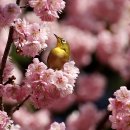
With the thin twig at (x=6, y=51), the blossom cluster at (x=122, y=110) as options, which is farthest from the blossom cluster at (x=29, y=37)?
the blossom cluster at (x=122, y=110)

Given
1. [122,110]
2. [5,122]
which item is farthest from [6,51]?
[122,110]

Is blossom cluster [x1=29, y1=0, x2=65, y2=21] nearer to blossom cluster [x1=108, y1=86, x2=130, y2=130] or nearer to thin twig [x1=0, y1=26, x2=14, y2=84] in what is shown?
thin twig [x1=0, y1=26, x2=14, y2=84]

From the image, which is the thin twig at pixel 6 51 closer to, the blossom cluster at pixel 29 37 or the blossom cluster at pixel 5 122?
the blossom cluster at pixel 29 37

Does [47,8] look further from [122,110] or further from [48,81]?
[122,110]

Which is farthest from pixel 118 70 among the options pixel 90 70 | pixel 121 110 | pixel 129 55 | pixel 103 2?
pixel 121 110

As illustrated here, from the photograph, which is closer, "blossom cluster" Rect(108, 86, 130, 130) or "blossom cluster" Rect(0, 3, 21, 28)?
"blossom cluster" Rect(0, 3, 21, 28)

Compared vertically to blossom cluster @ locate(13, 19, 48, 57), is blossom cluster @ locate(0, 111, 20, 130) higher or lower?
lower

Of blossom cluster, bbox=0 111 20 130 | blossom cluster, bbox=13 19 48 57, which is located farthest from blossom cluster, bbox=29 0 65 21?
blossom cluster, bbox=0 111 20 130
